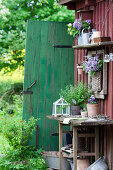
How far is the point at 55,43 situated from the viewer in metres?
7.24

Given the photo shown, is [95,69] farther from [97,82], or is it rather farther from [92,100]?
[92,100]

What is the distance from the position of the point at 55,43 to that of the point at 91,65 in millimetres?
1548

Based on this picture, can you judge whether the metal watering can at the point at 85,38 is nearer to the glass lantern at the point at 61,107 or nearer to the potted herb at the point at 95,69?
the potted herb at the point at 95,69

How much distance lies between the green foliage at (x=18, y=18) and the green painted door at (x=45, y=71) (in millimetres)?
6484

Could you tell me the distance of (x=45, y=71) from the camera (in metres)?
7.18

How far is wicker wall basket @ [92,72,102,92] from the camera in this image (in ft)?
19.4

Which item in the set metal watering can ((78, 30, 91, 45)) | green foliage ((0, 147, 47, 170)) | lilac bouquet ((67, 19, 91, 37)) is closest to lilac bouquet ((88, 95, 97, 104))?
metal watering can ((78, 30, 91, 45))

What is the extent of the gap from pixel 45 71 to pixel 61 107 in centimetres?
96

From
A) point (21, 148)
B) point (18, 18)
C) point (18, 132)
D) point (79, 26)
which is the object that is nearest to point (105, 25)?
point (79, 26)

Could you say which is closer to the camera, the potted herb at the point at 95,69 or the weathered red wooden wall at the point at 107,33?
the weathered red wooden wall at the point at 107,33

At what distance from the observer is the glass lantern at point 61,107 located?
255 inches

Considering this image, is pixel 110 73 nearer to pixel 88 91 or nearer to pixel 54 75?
pixel 88 91

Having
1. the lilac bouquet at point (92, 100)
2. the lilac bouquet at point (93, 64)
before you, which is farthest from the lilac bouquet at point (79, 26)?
the lilac bouquet at point (92, 100)

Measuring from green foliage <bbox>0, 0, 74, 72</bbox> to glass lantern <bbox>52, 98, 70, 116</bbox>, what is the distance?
7.37m
